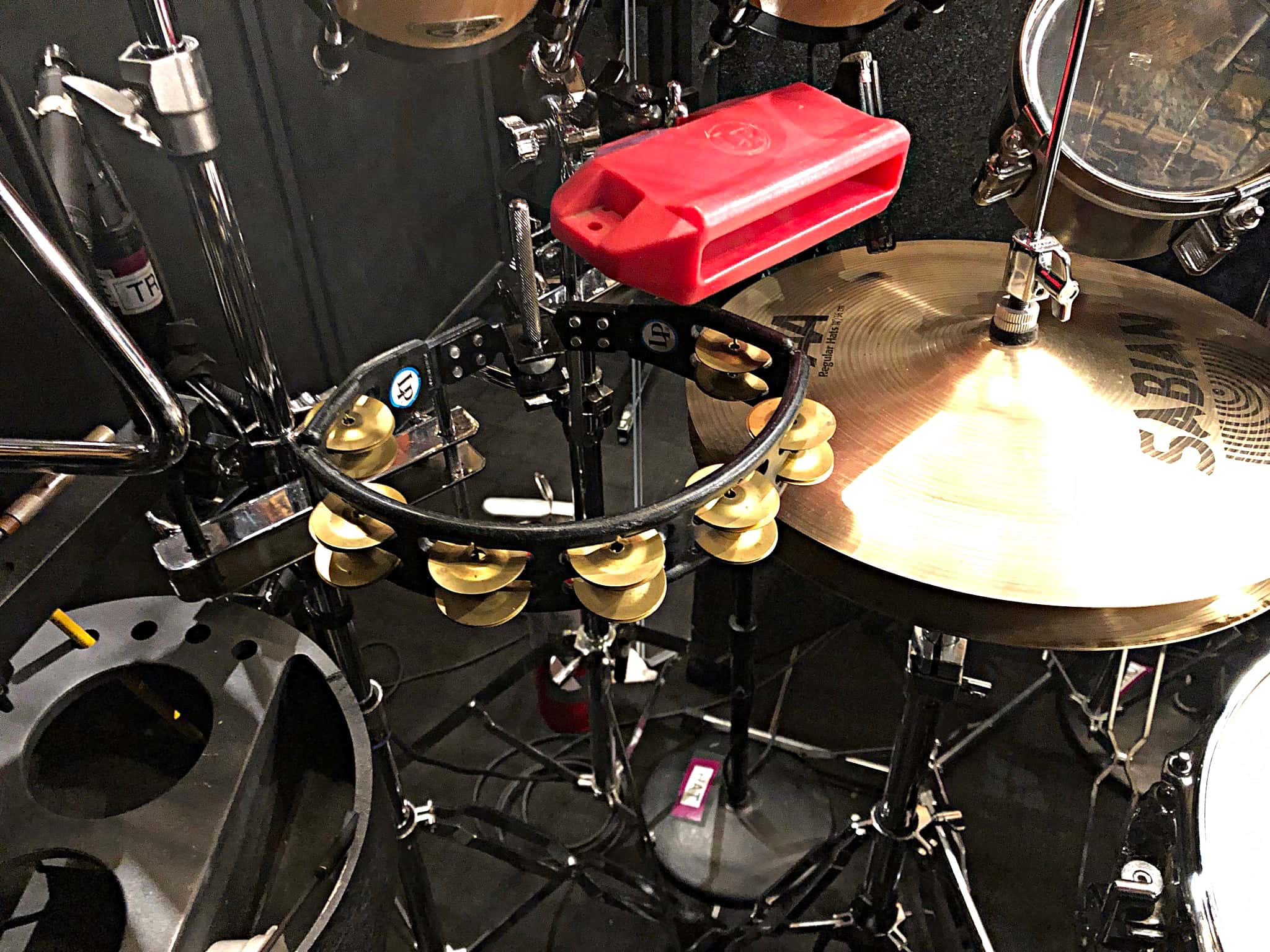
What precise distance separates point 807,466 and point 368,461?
32 centimetres

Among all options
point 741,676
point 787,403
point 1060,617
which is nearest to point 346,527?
point 787,403

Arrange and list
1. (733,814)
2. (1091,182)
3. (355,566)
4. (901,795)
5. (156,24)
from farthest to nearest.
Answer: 1. (733,814)
2. (901,795)
3. (1091,182)
4. (355,566)
5. (156,24)

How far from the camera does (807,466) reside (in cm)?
67

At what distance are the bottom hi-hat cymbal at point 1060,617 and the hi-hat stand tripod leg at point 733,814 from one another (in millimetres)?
464

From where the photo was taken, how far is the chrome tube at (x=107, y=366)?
Answer: 456mm

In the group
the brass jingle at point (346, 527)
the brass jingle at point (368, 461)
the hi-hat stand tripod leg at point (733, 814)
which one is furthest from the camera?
the hi-hat stand tripod leg at point (733, 814)

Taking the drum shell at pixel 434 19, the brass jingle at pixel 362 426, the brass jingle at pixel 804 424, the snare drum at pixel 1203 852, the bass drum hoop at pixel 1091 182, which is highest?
the drum shell at pixel 434 19

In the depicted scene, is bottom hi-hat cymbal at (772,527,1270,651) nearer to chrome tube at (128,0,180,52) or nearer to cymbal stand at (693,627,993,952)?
cymbal stand at (693,627,993,952)

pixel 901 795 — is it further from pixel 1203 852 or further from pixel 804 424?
pixel 804 424

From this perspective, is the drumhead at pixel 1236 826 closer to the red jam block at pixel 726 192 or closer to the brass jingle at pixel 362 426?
the red jam block at pixel 726 192

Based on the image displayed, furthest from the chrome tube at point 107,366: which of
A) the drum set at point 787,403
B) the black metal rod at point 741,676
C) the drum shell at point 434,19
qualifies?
the black metal rod at point 741,676

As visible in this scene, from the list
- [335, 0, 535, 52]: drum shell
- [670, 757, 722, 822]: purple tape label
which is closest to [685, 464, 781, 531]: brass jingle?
[335, 0, 535, 52]: drum shell

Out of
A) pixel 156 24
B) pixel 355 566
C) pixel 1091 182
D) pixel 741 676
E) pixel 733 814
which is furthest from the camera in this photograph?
pixel 733 814

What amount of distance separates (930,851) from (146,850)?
786 millimetres
